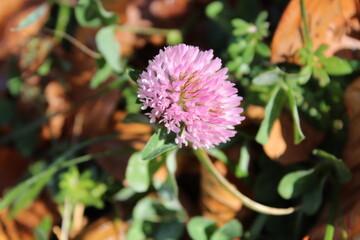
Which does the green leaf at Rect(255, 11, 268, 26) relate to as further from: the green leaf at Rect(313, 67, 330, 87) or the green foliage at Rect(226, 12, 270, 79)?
the green leaf at Rect(313, 67, 330, 87)

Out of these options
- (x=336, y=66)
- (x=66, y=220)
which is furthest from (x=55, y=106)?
(x=336, y=66)

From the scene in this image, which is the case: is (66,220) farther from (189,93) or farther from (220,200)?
(189,93)

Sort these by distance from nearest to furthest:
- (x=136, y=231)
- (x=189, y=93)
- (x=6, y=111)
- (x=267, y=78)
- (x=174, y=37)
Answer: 1. (x=189, y=93)
2. (x=267, y=78)
3. (x=136, y=231)
4. (x=174, y=37)
5. (x=6, y=111)

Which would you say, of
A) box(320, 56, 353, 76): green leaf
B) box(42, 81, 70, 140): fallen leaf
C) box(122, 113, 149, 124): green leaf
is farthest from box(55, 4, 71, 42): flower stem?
box(320, 56, 353, 76): green leaf

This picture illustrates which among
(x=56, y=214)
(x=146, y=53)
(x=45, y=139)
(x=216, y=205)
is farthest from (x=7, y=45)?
(x=216, y=205)

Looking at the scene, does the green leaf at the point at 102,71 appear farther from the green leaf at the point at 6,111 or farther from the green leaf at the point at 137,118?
the green leaf at the point at 6,111

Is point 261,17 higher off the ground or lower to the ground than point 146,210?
higher
